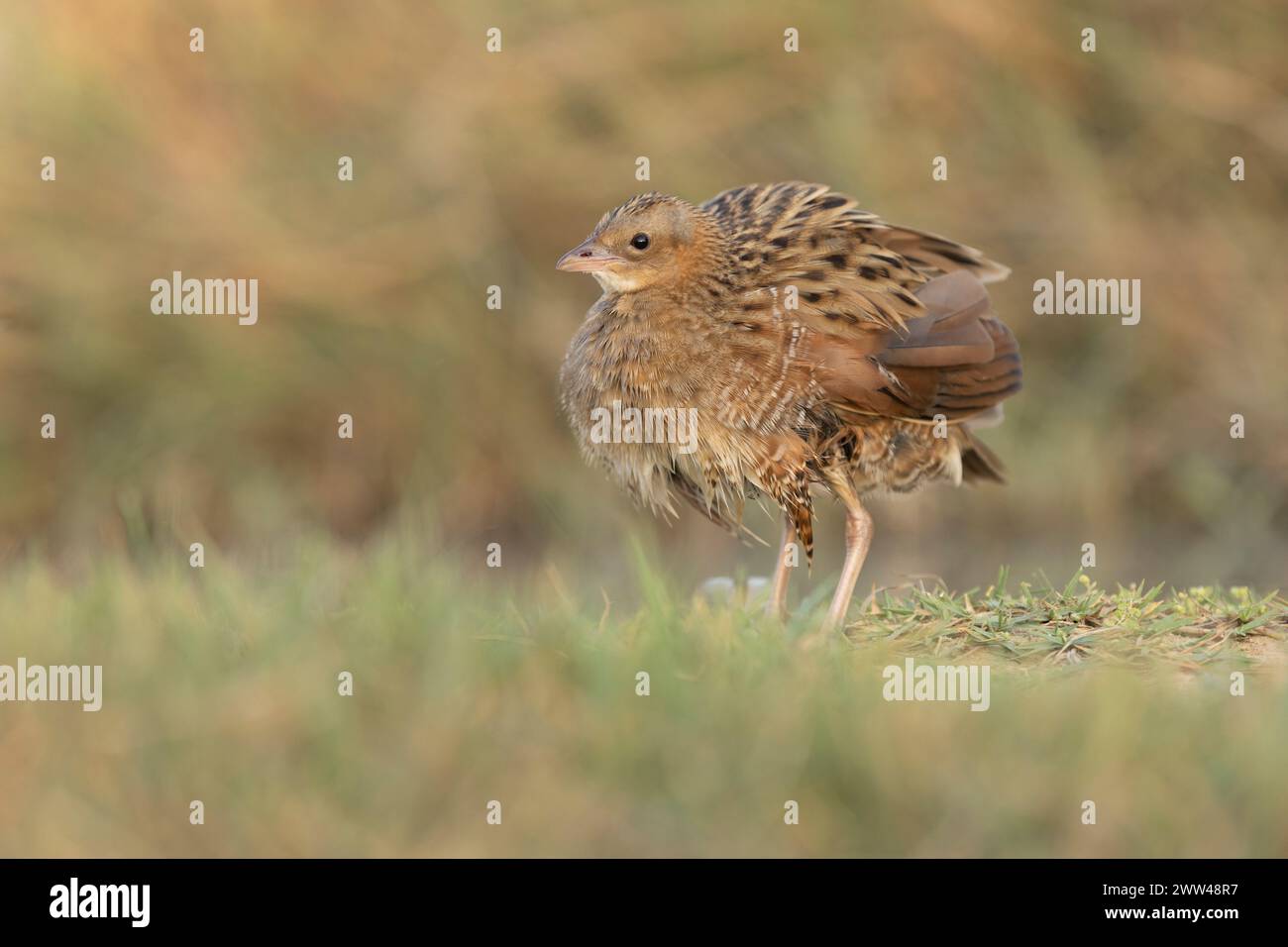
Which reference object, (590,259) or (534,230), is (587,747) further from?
(534,230)

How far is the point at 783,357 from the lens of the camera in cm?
571

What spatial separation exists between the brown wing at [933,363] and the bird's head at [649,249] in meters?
0.51

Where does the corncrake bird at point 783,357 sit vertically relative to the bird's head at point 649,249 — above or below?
below

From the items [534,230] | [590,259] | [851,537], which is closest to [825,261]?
[590,259]

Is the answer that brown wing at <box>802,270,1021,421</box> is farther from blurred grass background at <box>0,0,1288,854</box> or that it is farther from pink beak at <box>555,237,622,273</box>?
blurred grass background at <box>0,0,1288,854</box>

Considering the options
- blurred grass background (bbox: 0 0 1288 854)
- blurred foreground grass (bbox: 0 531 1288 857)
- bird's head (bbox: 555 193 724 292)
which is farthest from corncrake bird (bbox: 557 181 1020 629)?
blurred grass background (bbox: 0 0 1288 854)

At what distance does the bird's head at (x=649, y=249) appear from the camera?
592 centimetres

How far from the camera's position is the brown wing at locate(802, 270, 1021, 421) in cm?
571

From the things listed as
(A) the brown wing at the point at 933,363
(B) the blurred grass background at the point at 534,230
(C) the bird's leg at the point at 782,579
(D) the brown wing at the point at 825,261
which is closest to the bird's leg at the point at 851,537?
(C) the bird's leg at the point at 782,579

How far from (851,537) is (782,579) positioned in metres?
0.31

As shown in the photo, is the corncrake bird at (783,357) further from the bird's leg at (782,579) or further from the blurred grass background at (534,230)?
the blurred grass background at (534,230)

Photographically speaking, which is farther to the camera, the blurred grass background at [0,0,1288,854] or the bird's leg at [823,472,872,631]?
the blurred grass background at [0,0,1288,854]
